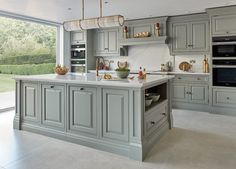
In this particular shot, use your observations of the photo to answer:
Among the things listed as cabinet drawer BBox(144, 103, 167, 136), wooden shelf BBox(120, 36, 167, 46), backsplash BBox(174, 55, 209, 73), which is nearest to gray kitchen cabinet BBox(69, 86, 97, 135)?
cabinet drawer BBox(144, 103, 167, 136)

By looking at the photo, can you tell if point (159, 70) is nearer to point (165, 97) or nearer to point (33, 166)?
point (165, 97)

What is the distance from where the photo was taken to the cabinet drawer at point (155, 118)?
2840mm

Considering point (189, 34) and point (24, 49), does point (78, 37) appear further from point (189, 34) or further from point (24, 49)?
point (189, 34)

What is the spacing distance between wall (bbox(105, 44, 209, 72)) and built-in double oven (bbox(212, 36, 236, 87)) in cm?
67

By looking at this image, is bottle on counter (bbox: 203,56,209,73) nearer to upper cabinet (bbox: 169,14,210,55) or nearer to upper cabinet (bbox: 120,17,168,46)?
upper cabinet (bbox: 169,14,210,55)

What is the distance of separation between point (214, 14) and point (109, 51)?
3047 mm

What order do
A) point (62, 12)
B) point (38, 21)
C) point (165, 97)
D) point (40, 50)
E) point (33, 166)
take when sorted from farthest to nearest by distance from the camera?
point (40, 50) < point (38, 21) < point (62, 12) < point (165, 97) < point (33, 166)

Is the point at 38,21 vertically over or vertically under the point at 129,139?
over

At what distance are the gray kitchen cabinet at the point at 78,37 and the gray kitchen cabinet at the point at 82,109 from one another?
3814 millimetres

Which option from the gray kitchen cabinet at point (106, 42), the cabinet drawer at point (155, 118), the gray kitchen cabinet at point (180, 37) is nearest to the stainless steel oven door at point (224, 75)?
the gray kitchen cabinet at point (180, 37)

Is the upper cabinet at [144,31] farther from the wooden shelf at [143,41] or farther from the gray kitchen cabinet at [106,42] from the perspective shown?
the gray kitchen cabinet at [106,42]

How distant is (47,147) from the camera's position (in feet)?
9.71

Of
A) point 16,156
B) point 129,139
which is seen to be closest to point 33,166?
point 16,156

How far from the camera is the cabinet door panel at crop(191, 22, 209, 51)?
204 inches
